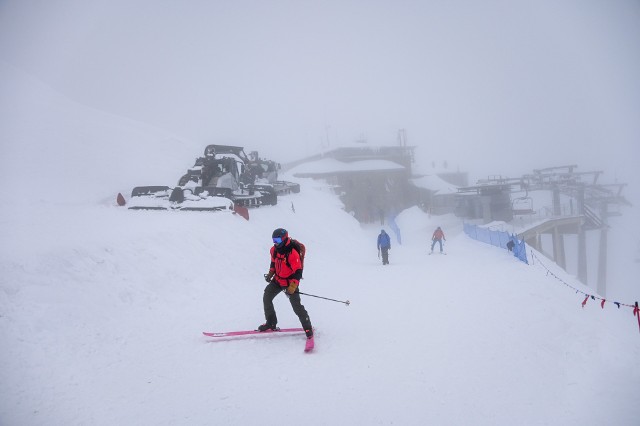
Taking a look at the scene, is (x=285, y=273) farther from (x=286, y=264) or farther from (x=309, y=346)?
(x=309, y=346)

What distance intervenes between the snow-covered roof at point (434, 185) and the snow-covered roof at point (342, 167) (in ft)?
12.9

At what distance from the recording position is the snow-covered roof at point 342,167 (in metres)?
48.0

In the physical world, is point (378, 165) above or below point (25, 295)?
above

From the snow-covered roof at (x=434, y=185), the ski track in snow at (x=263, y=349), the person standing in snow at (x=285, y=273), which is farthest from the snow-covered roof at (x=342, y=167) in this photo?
the person standing in snow at (x=285, y=273)

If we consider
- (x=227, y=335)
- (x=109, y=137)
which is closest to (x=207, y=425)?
(x=227, y=335)

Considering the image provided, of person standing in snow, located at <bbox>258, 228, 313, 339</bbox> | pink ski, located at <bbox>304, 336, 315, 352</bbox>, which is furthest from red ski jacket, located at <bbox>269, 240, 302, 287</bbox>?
pink ski, located at <bbox>304, 336, 315, 352</bbox>

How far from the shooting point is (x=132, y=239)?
7.70 meters

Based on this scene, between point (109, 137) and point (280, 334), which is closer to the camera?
point (280, 334)

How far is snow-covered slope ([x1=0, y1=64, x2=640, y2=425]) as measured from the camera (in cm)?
356

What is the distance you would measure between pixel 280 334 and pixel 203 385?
183cm

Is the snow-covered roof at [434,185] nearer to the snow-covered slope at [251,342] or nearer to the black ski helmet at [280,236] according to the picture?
the snow-covered slope at [251,342]

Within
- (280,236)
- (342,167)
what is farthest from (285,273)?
(342,167)

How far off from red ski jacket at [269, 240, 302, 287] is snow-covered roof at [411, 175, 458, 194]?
148 feet

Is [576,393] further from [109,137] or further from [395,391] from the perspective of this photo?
[109,137]
